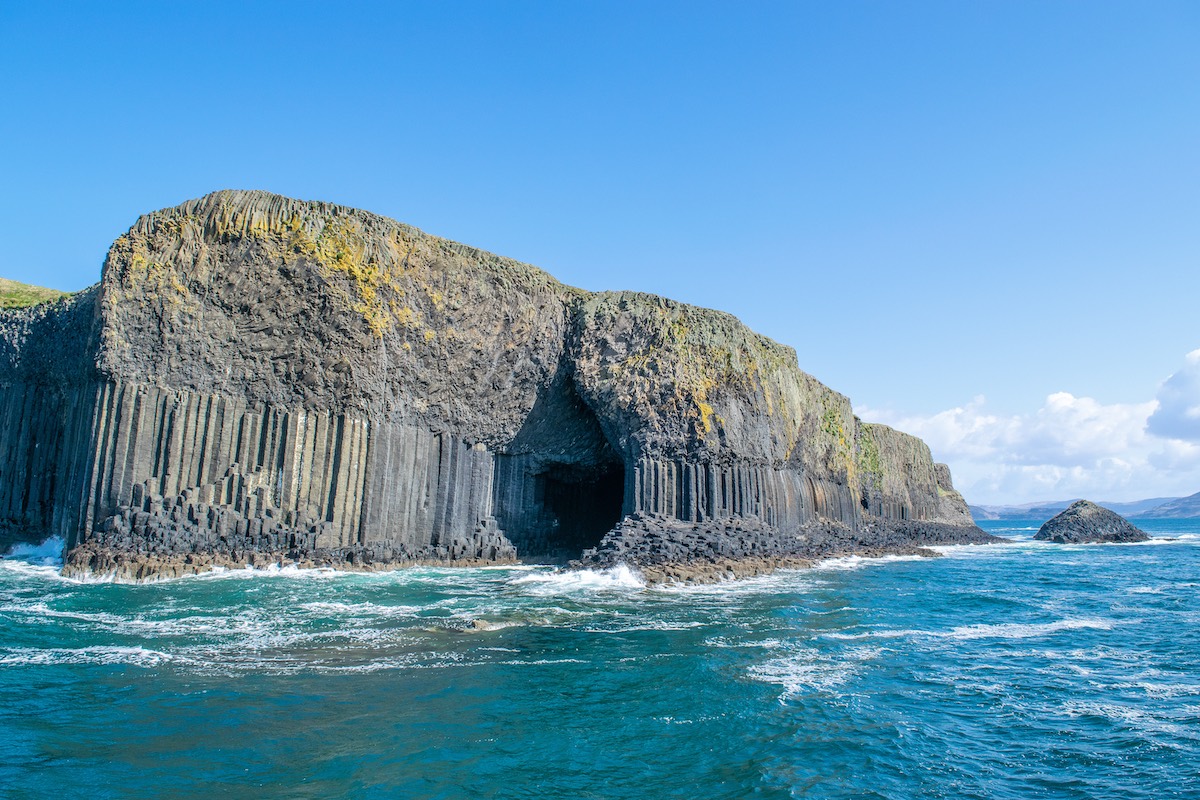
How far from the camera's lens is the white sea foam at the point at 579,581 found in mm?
23109

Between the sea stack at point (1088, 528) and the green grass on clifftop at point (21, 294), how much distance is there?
6831 centimetres

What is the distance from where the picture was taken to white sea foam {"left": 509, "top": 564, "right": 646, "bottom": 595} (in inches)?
910

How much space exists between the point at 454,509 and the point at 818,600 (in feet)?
49.3

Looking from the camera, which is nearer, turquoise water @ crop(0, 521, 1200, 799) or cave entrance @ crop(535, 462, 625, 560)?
turquoise water @ crop(0, 521, 1200, 799)

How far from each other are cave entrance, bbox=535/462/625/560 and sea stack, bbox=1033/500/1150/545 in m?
43.2

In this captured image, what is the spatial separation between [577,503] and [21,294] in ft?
89.8

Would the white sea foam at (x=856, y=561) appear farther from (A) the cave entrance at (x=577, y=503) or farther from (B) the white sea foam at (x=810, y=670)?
(B) the white sea foam at (x=810, y=670)

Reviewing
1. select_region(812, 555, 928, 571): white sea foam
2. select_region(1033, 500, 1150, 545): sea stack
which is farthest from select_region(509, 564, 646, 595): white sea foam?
select_region(1033, 500, 1150, 545): sea stack

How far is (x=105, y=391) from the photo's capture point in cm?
2442

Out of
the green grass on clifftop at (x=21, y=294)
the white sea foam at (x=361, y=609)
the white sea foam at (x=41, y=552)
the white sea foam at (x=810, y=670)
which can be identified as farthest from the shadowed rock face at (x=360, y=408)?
the white sea foam at (x=810, y=670)

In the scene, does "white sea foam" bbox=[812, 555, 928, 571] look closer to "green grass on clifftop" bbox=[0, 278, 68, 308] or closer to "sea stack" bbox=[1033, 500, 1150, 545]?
"sea stack" bbox=[1033, 500, 1150, 545]

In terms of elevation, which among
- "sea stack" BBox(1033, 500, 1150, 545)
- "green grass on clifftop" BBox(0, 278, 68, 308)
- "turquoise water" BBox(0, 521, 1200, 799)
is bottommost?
"turquoise water" BBox(0, 521, 1200, 799)

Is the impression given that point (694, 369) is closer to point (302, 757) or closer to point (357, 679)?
point (357, 679)

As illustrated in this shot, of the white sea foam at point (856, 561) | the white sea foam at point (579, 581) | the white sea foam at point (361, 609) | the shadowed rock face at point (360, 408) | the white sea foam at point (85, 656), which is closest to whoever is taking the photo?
the white sea foam at point (85, 656)
